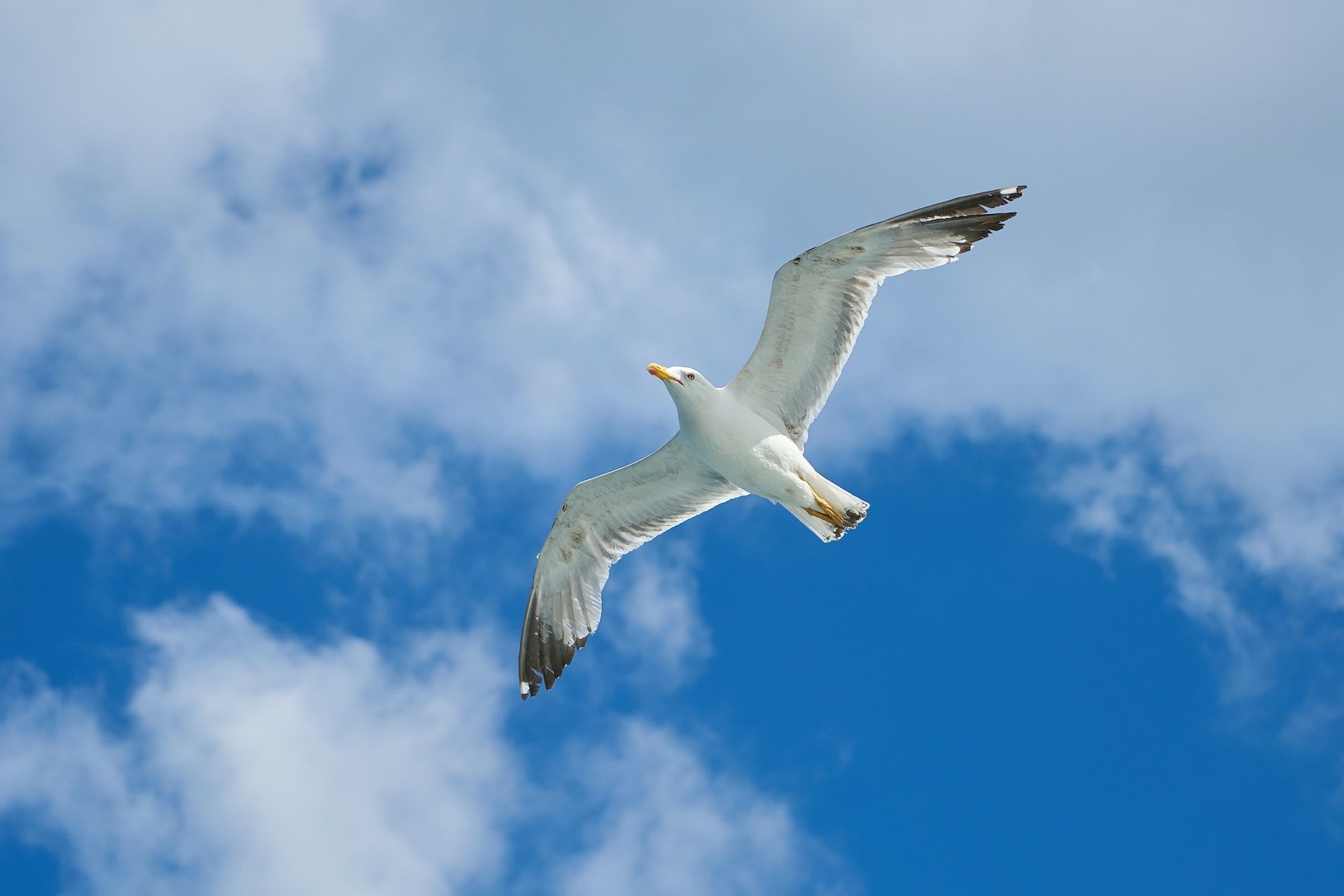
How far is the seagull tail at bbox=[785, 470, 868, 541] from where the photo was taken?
1254 centimetres

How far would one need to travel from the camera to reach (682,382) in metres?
12.8

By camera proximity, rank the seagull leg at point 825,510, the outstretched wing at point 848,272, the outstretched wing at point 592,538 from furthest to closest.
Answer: the outstretched wing at point 592,538 < the seagull leg at point 825,510 < the outstretched wing at point 848,272

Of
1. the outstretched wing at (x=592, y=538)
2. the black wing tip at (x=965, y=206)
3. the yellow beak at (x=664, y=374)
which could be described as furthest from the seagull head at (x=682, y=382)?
the black wing tip at (x=965, y=206)

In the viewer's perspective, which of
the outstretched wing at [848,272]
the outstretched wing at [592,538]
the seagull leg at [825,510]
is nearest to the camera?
the outstretched wing at [848,272]

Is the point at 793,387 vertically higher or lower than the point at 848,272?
lower

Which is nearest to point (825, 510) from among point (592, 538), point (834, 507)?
point (834, 507)

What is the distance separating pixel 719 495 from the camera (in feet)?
45.9

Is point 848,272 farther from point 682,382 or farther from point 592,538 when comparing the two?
point 592,538

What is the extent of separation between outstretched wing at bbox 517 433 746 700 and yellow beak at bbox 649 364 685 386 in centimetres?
117

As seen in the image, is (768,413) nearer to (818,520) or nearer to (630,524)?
(818,520)

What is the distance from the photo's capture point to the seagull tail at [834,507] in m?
12.5

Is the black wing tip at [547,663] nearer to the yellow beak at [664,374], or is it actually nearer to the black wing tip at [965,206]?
the yellow beak at [664,374]

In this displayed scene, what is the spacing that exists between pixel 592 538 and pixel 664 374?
8.06 ft

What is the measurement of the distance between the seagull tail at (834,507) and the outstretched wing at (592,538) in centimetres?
137
